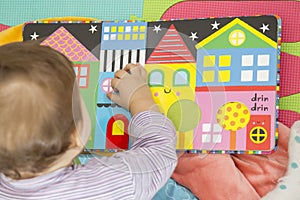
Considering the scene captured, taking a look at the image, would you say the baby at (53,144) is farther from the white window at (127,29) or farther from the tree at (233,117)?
the white window at (127,29)

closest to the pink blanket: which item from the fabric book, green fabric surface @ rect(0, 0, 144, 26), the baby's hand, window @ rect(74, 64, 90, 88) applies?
the fabric book

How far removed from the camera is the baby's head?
0.57m

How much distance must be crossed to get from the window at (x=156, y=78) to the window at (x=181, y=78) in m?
0.02

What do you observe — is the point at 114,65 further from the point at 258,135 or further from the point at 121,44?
the point at 258,135

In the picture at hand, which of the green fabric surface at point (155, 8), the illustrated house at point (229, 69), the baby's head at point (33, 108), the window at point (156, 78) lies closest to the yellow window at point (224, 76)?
the illustrated house at point (229, 69)

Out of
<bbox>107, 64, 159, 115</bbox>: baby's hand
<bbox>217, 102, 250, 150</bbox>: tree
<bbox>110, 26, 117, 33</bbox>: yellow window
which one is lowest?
<bbox>217, 102, 250, 150</bbox>: tree

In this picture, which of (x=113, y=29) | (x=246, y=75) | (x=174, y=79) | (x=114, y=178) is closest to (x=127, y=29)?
(x=113, y=29)

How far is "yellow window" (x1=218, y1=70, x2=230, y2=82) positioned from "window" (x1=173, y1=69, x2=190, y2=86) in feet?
0.18

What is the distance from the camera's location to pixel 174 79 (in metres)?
0.95

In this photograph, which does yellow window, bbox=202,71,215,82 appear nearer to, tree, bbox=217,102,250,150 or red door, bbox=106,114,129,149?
tree, bbox=217,102,250,150

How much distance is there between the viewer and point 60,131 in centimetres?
61

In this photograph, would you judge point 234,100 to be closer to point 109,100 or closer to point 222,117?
point 222,117

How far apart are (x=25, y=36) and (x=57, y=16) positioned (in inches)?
4.0

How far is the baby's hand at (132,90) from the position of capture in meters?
0.89
